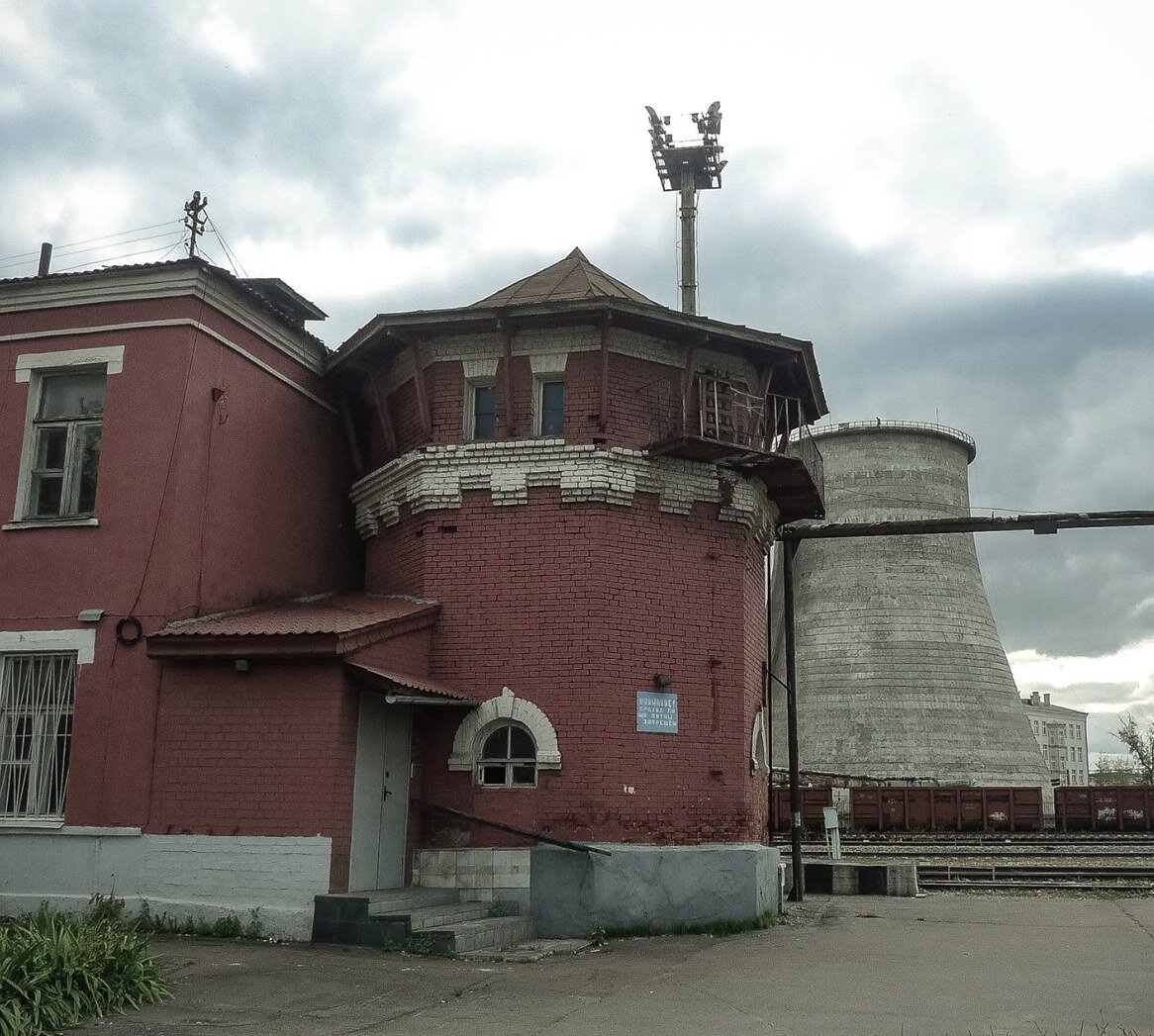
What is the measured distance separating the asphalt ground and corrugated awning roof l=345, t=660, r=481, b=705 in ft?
9.48

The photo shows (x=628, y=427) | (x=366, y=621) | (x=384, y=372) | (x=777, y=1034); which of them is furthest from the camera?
(x=384, y=372)

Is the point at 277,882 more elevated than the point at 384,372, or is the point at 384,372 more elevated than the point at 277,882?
the point at 384,372

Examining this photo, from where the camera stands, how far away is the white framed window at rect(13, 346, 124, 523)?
49.6 ft

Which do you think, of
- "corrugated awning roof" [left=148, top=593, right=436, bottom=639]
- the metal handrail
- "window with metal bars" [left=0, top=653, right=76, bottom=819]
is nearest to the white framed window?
"window with metal bars" [left=0, top=653, right=76, bottom=819]

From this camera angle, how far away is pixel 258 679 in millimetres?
13680

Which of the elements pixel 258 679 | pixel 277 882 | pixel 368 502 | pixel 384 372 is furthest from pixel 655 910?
pixel 384 372

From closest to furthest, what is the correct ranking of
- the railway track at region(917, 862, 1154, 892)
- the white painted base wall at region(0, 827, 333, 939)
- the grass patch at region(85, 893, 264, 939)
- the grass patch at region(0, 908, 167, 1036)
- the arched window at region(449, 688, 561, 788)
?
the grass patch at region(0, 908, 167, 1036) < the grass patch at region(85, 893, 264, 939) < the white painted base wall at region(0, 827, 333, 939) < the arched window at region(449, 688, 561, 788) < the railway track at region(917, 862, 1154, 892)

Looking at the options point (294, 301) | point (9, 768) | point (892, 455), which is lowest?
point (9, 768)

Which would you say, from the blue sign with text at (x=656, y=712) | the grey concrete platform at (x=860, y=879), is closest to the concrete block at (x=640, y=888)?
the blue sign with text at (x=656, y=712)

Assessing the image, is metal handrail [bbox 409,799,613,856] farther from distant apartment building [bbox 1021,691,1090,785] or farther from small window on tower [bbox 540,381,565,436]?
distant apartment building [bbox 1021,691,1090,785]

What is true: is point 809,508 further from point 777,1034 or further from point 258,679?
point 777,1034

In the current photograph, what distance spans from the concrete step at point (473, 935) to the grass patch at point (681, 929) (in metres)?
0.86

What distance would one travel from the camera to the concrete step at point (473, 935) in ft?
39.3

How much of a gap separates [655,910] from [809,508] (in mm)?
7103
